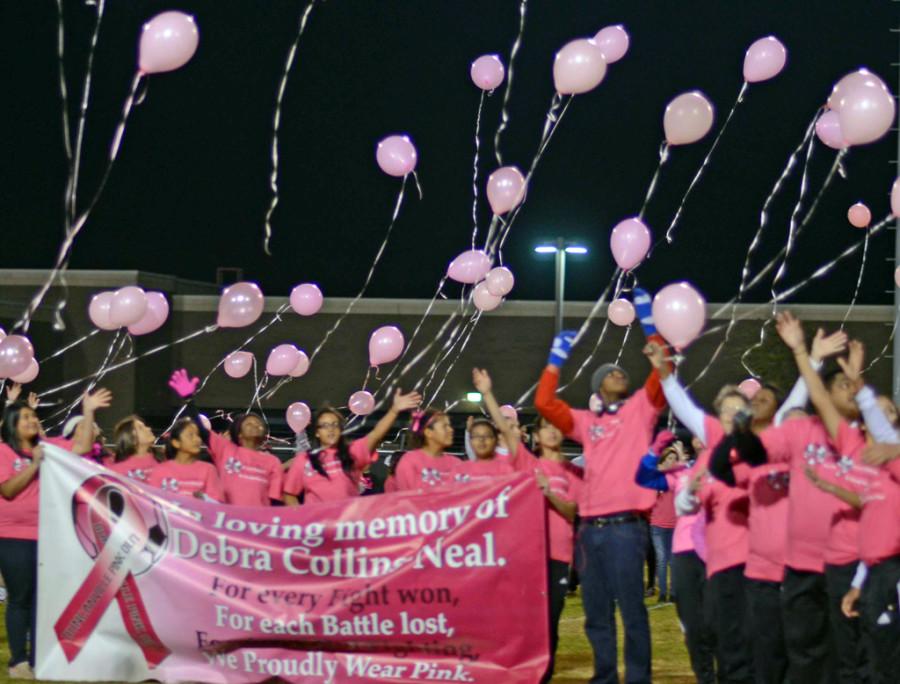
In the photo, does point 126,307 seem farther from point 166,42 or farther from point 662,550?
point 662,550

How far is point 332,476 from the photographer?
10.0 meters

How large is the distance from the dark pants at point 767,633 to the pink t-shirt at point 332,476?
11.2ft

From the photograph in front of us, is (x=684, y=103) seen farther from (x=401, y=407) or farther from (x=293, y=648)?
(x=293, y=648)

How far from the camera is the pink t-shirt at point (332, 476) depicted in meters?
9.98

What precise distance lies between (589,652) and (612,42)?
5.49 metres

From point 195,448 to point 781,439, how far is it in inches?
163

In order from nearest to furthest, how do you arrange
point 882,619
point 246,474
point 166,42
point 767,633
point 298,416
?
1. point 882,619
2. point 767,633
3. point 246,474
4. point 166,42
5. point 298,416

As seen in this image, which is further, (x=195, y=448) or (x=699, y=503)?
(x=195, y=448)

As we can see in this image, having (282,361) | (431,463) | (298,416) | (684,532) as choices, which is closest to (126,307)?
(282,361)

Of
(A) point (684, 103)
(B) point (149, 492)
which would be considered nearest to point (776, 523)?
(B) point (149, 492)

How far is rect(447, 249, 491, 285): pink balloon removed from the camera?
15.4 meters

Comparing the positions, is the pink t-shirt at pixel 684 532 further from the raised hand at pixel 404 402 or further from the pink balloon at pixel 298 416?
the pink balloon at pixel 298 416

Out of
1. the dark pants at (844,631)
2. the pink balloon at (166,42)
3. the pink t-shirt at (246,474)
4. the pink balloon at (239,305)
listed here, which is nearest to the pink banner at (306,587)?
the pink t-shirt at (246,474)

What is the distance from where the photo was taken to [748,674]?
305 inches
